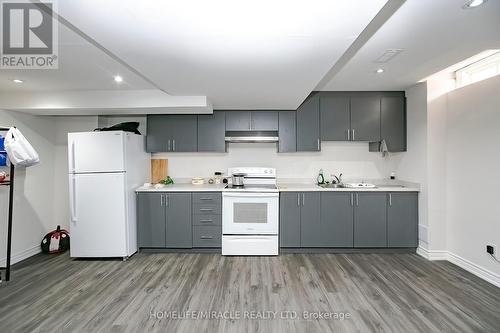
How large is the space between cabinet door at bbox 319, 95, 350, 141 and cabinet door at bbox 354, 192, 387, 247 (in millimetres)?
990

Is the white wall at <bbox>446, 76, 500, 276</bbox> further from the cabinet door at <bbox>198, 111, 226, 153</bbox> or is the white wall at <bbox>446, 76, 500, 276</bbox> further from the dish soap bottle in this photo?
the cabinet door at <bbox>198, 111, 226, 153</bbox>

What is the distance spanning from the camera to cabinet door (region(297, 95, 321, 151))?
3.81 meters

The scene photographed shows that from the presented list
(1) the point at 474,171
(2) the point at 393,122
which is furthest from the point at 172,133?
(1) the point at 474,171

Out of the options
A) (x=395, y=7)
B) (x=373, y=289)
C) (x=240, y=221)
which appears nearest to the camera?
(x=395, y=7)

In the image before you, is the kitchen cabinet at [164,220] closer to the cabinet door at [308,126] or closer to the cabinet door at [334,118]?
the cabinet door at [308,126]

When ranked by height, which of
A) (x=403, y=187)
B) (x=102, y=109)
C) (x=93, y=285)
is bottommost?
(x=93, y=285)

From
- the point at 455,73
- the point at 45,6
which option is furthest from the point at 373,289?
the point at 45,6

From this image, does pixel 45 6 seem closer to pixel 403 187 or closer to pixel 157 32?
pixel 157 32

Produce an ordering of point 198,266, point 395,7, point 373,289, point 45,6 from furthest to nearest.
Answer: point 198,266 < point 373,289 < point 395,7 < point 45,6

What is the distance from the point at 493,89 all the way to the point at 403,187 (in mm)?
1577

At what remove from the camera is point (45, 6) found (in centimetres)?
135

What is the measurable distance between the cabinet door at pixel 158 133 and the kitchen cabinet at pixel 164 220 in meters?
0.80

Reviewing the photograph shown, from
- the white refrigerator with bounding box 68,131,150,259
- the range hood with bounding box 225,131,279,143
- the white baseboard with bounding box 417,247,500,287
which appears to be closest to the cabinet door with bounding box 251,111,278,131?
the range hood with bounding box 225,131,279,143

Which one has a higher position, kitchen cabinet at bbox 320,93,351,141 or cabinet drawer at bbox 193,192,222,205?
kitchen cabinet at bbox 320,93,351,141
